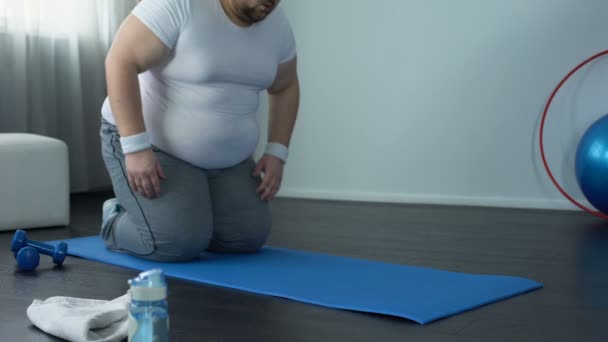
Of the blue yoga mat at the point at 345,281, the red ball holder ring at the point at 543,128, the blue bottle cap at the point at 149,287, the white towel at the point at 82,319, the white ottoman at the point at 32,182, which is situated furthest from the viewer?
the red ball holder ring at the point at 543,128

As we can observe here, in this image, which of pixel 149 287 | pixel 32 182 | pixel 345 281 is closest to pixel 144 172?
pixel 345 281

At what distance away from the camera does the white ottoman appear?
250 centimetres

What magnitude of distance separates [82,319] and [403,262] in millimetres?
986

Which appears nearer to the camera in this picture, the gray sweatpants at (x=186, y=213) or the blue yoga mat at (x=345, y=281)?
the blue yoga mat at (x=345, y=281)

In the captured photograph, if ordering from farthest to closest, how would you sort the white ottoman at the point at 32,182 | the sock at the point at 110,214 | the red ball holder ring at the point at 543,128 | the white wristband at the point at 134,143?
A: the red ball holder ring at the point at 543,128 → the white ottoman at the point at 32,182 → the sock at the point at 110,214 → the white wristband at the point at 134,143

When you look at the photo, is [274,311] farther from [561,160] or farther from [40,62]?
[40,62]

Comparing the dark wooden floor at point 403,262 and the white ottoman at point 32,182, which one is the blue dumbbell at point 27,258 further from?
the white ottoman at point 32,182

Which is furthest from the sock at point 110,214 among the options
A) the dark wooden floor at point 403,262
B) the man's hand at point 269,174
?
the man's hand at point 269,174

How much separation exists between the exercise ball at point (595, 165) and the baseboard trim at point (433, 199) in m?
0.34

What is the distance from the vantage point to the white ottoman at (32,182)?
8.19ft

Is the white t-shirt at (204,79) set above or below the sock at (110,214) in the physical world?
above

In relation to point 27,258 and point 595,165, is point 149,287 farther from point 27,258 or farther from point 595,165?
point 595,165

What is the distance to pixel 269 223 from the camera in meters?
2.10

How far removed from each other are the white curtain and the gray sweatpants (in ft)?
5.07
